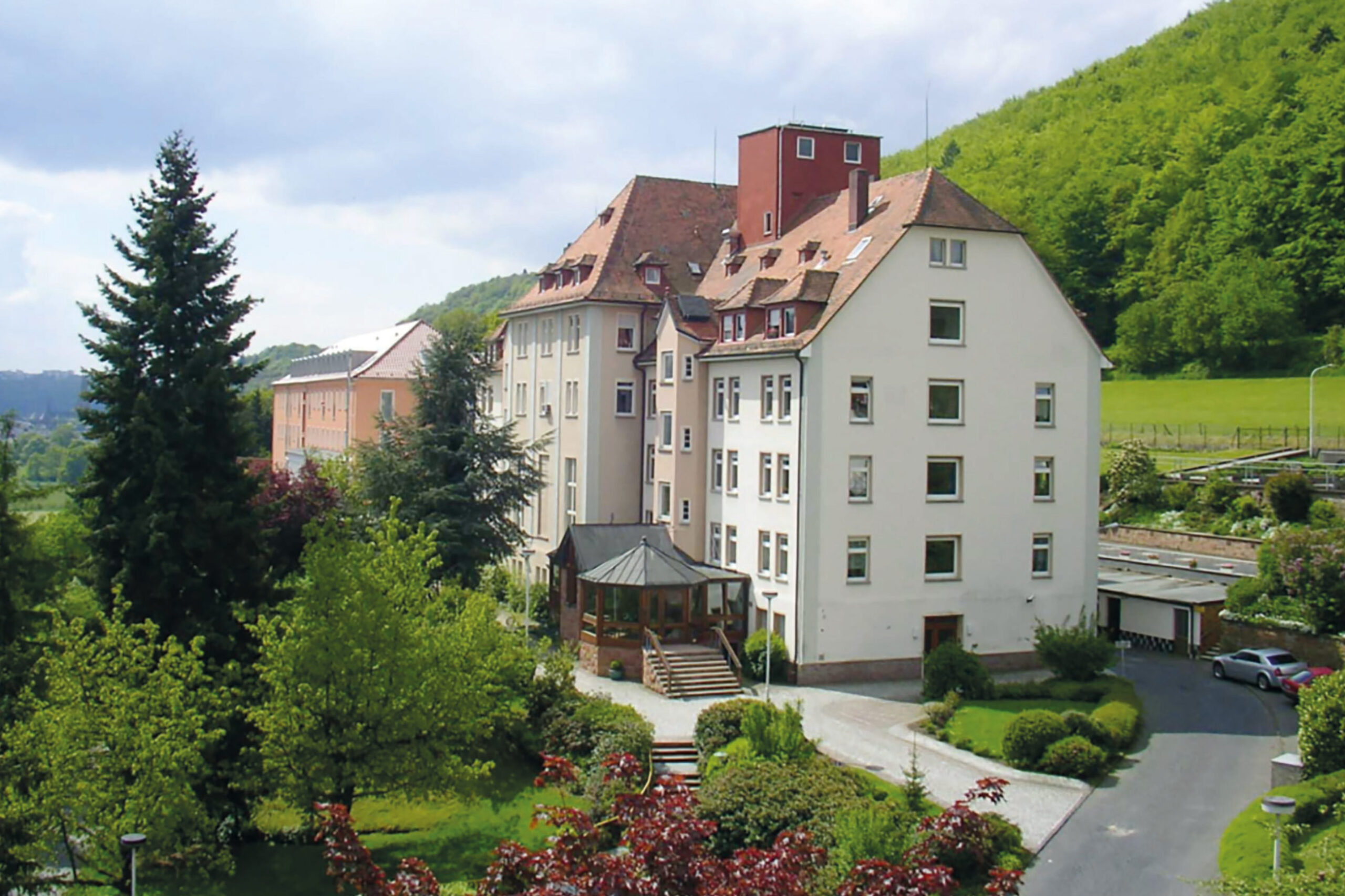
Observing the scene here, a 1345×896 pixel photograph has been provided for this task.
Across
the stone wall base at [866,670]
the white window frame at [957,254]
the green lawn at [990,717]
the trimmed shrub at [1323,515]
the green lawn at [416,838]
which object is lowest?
the green lawn at [416,838]

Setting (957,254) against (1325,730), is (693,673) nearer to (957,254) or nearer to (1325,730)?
(957,254)

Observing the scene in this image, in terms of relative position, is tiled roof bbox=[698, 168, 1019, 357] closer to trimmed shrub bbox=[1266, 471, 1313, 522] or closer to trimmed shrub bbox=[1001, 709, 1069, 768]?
trimmed shrub bbox=[1001, 709, 1069, 768]

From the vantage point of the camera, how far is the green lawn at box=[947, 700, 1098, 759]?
31906 millimetres

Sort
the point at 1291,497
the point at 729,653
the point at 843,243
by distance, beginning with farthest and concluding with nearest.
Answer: the point at 1291,497, the point at 843,243, the point at 729,653

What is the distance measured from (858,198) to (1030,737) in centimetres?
2021

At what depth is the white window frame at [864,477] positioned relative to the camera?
129 feet

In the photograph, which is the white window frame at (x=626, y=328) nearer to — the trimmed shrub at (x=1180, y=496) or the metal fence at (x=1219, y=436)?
the trimmed shrub at (x=1180, y=496)

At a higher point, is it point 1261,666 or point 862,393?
point 862,393

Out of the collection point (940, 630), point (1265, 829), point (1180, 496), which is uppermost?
point (1180, 496)

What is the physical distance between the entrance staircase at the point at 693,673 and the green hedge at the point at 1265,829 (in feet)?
50.0

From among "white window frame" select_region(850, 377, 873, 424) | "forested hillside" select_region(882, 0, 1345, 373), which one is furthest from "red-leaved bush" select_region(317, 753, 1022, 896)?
"forested hillside" select_region(882, 0, 1345, 373)

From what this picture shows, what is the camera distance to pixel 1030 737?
3019 cm

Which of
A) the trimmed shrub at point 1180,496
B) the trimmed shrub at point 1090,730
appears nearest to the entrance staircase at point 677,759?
the trimmed shrub at point 1090,730

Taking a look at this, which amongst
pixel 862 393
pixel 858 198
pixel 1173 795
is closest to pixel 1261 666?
pixel 1173 795
